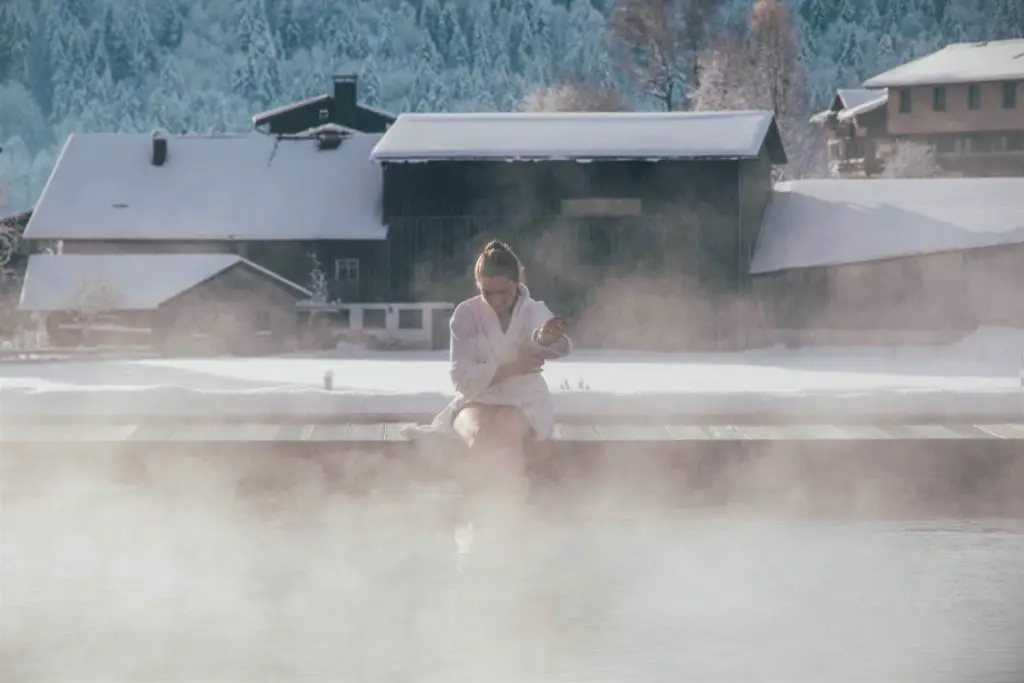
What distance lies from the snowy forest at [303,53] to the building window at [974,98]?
1541 inches

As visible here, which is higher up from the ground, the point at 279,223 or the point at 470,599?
the point at 470,599

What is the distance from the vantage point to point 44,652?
22.4ft

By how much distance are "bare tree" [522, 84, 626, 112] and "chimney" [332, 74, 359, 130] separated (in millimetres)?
21880

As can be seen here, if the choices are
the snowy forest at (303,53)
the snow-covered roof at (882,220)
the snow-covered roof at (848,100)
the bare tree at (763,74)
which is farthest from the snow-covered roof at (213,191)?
the snowy forest at (303,53)

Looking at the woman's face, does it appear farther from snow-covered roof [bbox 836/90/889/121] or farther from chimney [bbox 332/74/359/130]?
snow-covered roof [bbox 836/90/889/121]

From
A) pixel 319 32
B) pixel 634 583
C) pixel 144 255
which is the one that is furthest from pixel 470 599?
pixel 319 32

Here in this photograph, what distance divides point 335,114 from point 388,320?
3185 centimetres

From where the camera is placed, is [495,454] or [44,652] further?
[495,454]

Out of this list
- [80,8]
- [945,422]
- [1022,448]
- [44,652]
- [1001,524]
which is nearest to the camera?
[44,652]

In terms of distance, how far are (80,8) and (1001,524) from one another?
460 feet

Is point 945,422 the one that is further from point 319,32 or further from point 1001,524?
point 319,32

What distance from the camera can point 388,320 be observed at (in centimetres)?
4675

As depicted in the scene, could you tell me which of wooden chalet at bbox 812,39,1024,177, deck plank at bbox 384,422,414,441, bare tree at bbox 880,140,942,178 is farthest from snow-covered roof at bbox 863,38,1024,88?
deck plank at bbox 384,422,414,441

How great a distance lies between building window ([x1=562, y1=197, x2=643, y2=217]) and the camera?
4850cm
